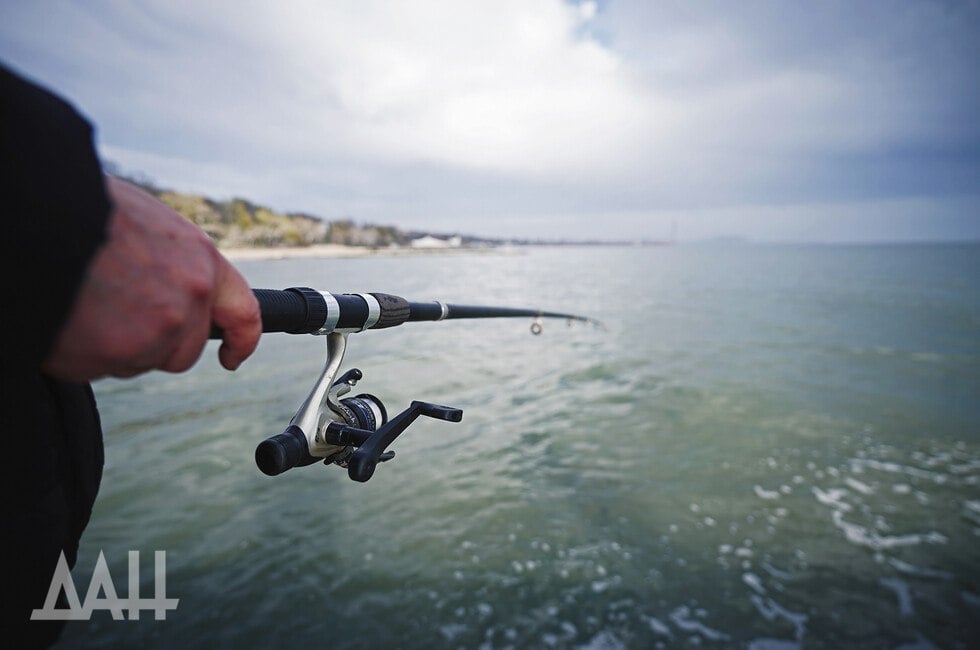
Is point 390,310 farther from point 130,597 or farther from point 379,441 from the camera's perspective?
point 130,597

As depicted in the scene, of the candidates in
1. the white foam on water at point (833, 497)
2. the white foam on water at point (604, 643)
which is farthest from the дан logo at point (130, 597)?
the white foam on water at point (833, 497)

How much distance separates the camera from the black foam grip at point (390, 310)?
180 cm

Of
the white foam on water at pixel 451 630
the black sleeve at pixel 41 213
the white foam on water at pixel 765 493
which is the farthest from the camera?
the white foam on water at pixel 765 493

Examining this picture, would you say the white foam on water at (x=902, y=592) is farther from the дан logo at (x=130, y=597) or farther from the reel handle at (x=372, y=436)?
the дан logo at (x=130, y=597)

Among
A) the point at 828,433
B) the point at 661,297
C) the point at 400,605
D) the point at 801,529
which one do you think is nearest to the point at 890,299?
the point at 661,297

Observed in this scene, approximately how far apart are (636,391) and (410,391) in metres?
5.16

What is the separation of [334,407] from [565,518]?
462cm

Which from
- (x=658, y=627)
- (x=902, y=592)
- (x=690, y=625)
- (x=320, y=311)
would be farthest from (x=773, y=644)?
(x=320, y=311)

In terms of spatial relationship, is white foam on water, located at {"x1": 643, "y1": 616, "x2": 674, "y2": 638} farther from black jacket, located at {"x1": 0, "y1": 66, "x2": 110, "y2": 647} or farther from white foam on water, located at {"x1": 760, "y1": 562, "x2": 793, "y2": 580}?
black jacket, located at {"x1": 0, "y1": 66, "x2": 110, "y2": 647}

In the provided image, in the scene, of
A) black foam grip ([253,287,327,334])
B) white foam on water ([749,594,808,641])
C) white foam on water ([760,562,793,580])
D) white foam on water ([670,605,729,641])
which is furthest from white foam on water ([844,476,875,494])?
black foam grip ([253,287,327,334])

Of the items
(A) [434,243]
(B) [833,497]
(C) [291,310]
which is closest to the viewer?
(C) [291,310]

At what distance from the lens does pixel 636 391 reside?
1077cm

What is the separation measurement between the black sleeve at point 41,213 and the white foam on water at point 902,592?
6240 mm

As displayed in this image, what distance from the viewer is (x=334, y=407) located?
180cm
